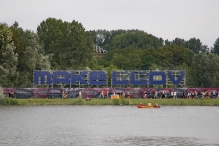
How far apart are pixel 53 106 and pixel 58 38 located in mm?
40990

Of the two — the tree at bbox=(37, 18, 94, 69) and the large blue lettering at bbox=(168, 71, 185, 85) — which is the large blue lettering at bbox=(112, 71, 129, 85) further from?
the tree at bbox=(37, 18, 94, 69)

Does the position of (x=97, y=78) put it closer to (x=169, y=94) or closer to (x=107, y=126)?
(x=169, y=94)

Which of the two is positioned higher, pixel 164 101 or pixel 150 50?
pixel 150 50

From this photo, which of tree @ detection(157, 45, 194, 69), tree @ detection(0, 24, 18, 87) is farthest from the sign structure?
tree @ detection(157, 45, 194, 69)

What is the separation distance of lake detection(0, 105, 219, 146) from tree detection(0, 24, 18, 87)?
1443cm

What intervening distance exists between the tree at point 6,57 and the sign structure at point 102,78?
4.06 m

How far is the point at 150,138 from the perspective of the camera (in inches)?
2233

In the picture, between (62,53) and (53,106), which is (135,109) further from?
(62,53)

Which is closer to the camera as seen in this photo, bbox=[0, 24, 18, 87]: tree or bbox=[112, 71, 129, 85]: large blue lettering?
bbox=[0, 24, 18, 87]: tree

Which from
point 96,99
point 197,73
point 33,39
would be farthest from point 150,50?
point 96,99

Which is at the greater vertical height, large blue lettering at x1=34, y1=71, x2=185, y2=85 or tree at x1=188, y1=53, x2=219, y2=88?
tree at x1=188, y1=53, x2=219, y2=88

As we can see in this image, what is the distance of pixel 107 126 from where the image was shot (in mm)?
67125

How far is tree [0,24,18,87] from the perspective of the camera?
105 m

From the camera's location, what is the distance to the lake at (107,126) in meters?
54.9
